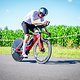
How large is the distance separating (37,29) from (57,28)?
19.5 metres

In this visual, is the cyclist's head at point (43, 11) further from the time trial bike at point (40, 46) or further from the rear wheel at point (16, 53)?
the rear wheel at point (16, 53)

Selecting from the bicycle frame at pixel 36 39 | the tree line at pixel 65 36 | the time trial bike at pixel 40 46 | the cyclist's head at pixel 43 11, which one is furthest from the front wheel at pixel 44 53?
the tree line at pixel 65 36

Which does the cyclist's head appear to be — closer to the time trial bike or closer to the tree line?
the time trial bike

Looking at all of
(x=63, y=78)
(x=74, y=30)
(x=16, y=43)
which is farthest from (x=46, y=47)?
(x=74, y=30)

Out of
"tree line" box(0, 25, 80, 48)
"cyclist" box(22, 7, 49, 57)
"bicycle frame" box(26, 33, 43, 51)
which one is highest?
"cyclist" box(22, 7, 49, 57)

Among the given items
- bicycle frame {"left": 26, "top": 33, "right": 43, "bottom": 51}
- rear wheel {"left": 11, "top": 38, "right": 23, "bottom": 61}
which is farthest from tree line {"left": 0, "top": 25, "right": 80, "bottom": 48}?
bicycle frame {"left": 26, "top": 33, "right": 43, "bottom": 51}

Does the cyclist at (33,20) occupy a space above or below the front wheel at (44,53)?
above

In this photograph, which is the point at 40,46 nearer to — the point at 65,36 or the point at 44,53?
the point at 44,53

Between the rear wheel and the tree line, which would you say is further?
the tree line

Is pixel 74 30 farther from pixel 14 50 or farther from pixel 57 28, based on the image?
pixel 14 50

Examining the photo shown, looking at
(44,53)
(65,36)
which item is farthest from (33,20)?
(65,36)

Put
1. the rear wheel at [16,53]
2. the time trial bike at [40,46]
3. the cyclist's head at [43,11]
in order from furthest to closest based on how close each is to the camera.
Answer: the rear wheel at [16,53]
the time trial bike at [40,46]
the cyclist's head at [43,11]

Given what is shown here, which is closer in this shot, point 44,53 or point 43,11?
point 43,11

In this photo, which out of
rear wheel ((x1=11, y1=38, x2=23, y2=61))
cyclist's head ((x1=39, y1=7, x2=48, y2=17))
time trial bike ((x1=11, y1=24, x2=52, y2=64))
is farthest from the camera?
rear wheel ((x1=11, y1=38, x2=23, y2=61))
